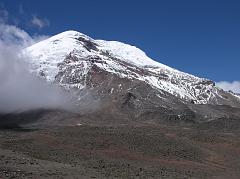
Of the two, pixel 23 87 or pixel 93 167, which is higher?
pixel 23 87

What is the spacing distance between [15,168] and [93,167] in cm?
956

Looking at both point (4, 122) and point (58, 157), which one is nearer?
point (58, 157)

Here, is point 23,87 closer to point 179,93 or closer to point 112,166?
point 179,93

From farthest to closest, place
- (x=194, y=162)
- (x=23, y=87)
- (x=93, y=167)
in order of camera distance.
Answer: (x=23, y=87)
(x=194, y=162)
(x=93, y=167)

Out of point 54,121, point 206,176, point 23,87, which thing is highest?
point 23,87

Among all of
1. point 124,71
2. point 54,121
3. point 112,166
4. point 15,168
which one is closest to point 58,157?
point 112,166

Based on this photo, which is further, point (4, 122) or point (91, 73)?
point (91, 73)

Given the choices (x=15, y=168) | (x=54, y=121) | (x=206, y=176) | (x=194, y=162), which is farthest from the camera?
(x=54, y=121)

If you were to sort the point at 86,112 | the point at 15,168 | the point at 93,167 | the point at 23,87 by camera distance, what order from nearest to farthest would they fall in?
the point at 15,168
the point at 93,167
the point at 86,112
the point at 23,87

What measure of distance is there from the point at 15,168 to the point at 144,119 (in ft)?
316

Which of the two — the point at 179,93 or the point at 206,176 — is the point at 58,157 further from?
the point at 179,93

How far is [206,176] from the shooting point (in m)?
47.8

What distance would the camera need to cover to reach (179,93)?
189 meters

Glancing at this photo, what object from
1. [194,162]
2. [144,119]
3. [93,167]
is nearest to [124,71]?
[144,119]
